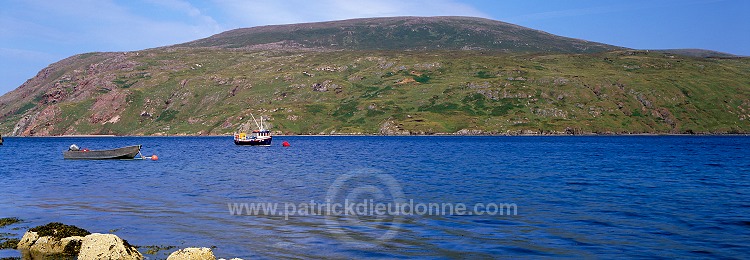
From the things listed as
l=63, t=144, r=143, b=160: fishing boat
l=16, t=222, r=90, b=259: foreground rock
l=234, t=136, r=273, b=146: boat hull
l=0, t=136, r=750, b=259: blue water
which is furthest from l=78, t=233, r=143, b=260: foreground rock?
l=234, t=136, r=273, b=146: boat hull

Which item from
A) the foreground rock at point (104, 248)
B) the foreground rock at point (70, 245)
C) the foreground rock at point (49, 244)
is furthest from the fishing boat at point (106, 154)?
the foreground rock at point (104, 248)

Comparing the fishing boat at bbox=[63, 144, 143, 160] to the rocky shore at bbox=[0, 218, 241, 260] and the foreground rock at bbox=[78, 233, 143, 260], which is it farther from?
the foreground rock at bbox=[78, 233, 143, 260]

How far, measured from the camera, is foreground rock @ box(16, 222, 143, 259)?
74.9 feet

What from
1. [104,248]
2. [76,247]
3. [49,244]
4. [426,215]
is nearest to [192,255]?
[104,248]

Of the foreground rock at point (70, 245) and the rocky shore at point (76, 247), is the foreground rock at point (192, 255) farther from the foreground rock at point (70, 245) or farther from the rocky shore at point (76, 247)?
the foreground rock at point (70, 245)

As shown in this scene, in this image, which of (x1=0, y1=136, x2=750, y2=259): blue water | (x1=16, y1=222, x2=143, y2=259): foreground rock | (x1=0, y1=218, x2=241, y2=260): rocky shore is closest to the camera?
(x1=0, y1=218, x2=241, y2=260): rocky shore

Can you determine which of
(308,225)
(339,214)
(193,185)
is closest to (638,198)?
(339,214)

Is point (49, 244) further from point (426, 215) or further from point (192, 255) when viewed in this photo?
point (426, 215)

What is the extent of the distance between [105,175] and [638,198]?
209 feet

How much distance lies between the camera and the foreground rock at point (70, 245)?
74.9ft

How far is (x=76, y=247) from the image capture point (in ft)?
86.5

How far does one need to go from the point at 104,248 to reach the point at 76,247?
4.74 metres

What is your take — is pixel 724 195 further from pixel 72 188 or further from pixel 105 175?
pixel 105 175

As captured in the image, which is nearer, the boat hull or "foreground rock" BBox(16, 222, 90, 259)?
"foreground rock" BBox(16, 222, 90, 259)
